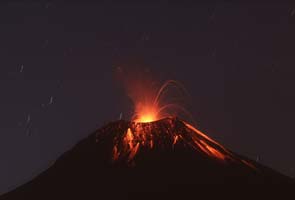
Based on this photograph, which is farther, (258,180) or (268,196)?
(258,180)

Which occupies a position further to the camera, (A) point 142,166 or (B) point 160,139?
(B) point 160,139

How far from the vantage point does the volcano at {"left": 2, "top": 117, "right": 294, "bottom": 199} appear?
58.9 meters

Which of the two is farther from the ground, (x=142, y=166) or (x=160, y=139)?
(x=160, y=139)

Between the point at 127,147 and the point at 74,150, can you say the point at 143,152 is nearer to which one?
the point at 127,147

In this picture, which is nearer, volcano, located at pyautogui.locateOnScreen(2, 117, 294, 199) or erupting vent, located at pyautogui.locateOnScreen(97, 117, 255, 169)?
volcano, located at pyautogui.locateOnScreen(2, 117, 294, 199)

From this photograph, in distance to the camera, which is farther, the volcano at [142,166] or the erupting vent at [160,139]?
the erupting vent at [160,139]

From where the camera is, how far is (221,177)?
2375 inches

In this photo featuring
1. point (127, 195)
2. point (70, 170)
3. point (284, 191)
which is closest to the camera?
point (127, 195)

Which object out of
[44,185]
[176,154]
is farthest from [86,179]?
[176,154]

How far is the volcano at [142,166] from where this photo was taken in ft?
193

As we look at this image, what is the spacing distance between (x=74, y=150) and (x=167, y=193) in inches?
890

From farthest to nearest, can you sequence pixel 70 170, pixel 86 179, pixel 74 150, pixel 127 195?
pixel 74 150
pixel 70 170
pixel 86 179
pixel 127 195

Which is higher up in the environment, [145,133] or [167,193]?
[145,133]

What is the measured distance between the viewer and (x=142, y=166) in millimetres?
63031
